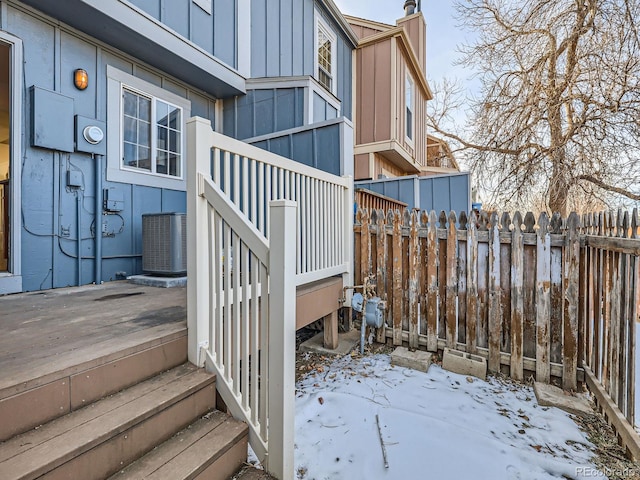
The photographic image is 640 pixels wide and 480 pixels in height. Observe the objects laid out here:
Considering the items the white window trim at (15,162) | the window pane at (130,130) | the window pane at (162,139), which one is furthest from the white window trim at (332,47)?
the white window trim at (15,162)

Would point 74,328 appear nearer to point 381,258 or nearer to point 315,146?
point 381,258

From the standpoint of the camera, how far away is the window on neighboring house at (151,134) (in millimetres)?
3791

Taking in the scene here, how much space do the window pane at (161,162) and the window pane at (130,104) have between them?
1.66 feet

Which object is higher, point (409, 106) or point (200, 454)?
point (409, 106)

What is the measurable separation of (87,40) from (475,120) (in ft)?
20.9

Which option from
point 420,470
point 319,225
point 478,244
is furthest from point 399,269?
point 420,470

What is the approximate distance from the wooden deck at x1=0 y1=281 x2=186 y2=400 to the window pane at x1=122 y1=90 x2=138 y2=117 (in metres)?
2.13

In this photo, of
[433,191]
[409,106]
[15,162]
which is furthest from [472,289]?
[409,106]

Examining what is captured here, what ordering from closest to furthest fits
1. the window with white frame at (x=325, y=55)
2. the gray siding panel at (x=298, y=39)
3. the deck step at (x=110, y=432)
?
the deck step at (x=110, y=432) < the gray siding panel at (x=298, y=39) < the window with white frame at (x=325, y=55)

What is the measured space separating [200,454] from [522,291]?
9.10 ft

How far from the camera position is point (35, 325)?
6.37ft

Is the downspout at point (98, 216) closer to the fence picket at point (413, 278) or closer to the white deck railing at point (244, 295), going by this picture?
the white deck railing at point (244, 295)

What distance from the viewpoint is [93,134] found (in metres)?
3.36

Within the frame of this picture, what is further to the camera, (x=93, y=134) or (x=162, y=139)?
(x=162, y=139)
